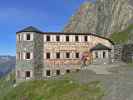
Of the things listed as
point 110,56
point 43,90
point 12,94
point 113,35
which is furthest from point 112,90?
point 113,35

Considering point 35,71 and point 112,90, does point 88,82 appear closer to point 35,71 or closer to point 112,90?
point 112,90

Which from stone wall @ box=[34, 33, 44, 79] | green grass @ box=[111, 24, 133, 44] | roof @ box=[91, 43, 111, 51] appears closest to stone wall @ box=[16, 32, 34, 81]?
stone wall @ box=[34, 33, 44, 79]

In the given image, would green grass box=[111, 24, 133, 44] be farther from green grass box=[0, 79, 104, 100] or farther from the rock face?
green grass box=[0, 79, 104, 100]

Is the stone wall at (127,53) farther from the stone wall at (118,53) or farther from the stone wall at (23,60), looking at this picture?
the stone wall at (23,60)

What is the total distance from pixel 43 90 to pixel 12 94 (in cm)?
1072

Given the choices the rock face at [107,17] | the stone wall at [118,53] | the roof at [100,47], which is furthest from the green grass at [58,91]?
the rock face at [107,17]

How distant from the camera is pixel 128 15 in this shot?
160 m

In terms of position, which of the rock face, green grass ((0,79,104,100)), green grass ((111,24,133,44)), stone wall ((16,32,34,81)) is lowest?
green grass ((0,79,104,100))

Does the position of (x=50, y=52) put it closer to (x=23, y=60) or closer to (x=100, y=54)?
(x=23, y=60)

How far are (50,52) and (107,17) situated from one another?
343ft

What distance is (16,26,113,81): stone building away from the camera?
74688 mm

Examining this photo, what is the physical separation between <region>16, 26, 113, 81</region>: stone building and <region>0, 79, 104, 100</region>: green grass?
327 inches

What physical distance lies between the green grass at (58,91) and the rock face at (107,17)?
10292 cm

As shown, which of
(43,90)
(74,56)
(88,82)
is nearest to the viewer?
(88,82)
